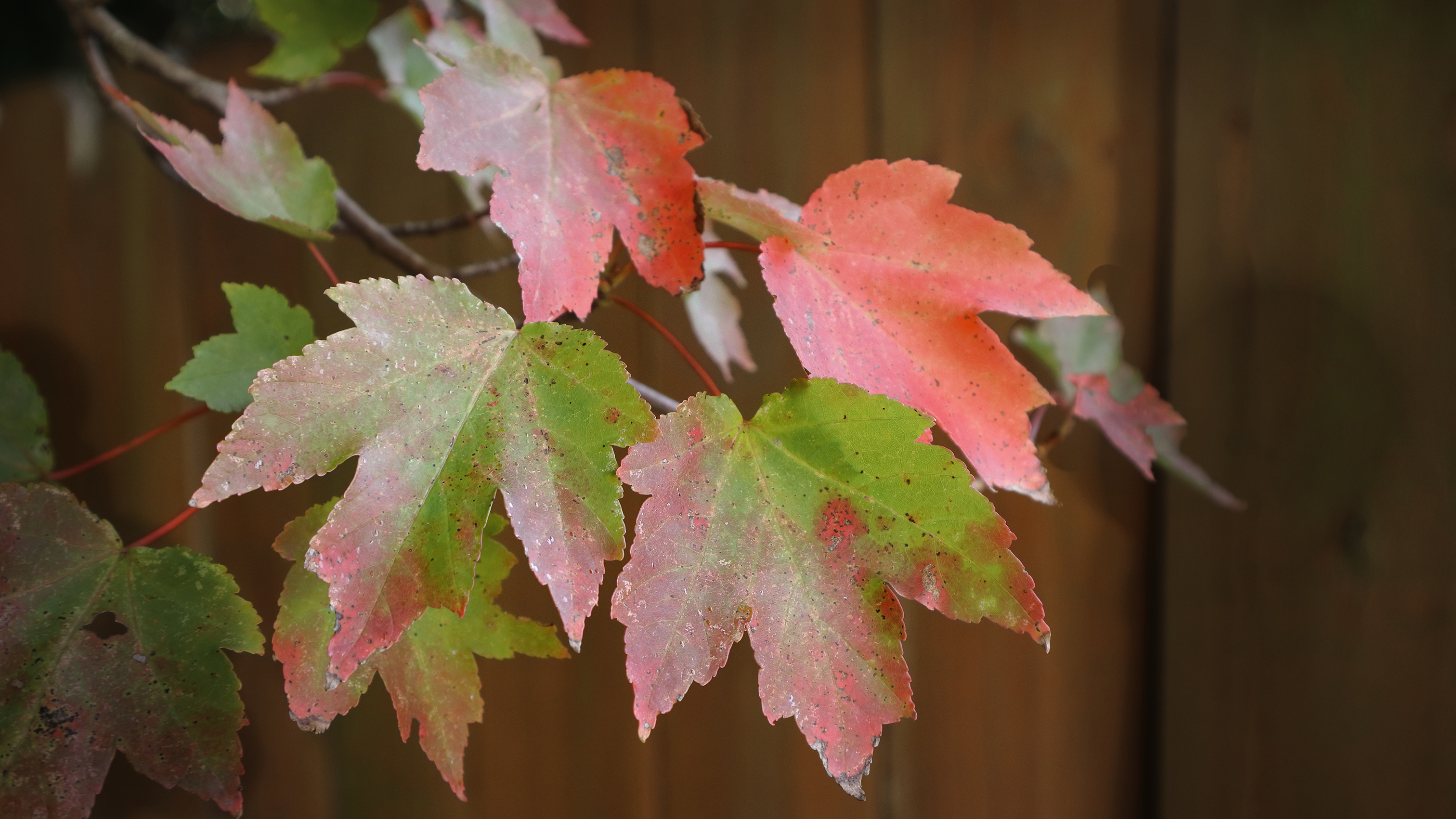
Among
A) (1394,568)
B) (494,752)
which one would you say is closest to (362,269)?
(494,752)

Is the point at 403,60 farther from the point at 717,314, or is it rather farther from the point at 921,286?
the point at 921,286

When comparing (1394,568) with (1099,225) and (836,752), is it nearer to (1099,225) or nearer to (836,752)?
(1099,225)

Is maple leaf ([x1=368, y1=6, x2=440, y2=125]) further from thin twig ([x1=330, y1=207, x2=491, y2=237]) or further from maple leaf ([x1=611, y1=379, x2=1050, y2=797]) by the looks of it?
maple leaf ([x1=611, y1=379, x2=1050, y2=797])

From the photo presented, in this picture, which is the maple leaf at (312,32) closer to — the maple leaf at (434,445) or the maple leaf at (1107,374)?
the maple leaf at (434,445)

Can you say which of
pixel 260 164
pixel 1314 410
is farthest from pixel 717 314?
pixel 1314 410

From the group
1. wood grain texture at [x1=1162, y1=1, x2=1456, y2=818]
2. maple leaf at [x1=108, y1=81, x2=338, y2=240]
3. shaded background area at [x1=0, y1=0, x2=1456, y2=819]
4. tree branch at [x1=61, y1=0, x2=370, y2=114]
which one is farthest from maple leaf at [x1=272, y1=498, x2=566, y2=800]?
wood grain texture at [x1=1162, y1=1, x2=1456, y2=818]
